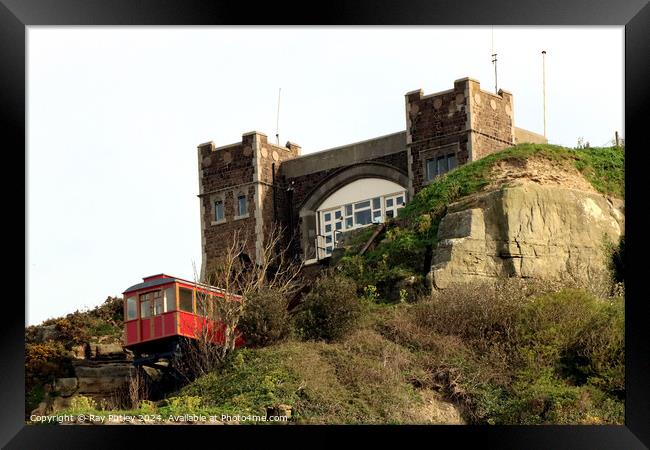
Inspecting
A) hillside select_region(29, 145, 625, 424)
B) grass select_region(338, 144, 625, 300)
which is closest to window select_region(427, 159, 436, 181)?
grass select_region(338, 144, 625, 300)

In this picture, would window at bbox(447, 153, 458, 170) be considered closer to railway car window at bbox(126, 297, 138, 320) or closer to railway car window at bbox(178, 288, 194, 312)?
railway car window at bbox(178, 288, 194, 312)

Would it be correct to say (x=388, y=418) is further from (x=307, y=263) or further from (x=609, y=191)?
(x=307, y=263)

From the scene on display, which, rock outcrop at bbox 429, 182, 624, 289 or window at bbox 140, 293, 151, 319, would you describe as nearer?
window at bbox 140, 293, 151, 319

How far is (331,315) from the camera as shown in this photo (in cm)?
3441

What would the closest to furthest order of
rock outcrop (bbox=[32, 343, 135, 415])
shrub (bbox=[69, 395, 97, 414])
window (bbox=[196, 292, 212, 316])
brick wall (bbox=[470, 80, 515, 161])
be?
1. shrub (bbox=[69, 395, 97, 414])
2. window (bbox=[196, 292, 212, 316])
3. rock outcrop (bbox=[32, 343, 135, 415])
4. brick wall (bbox=[470, 80, 515, 161])

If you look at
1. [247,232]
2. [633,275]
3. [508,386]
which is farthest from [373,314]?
[633,275]

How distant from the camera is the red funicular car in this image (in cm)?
3531

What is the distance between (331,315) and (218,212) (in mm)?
15766

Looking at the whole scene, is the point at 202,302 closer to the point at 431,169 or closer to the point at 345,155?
the point at 431,169

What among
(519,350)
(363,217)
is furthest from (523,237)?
(363,217)

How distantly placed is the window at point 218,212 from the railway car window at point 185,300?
522 inches

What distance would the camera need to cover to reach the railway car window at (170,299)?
117ft

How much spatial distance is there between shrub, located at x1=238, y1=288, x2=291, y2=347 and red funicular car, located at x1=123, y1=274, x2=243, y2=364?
79cm

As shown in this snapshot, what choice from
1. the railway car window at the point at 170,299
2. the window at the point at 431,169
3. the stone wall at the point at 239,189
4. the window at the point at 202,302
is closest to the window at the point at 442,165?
the window at the point at 431,169
